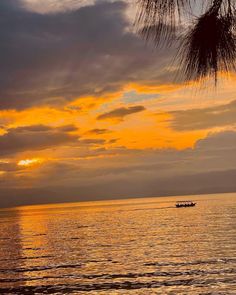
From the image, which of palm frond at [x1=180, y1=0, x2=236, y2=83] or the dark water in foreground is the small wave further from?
palm frond at [x1=180, y1=0, x2=236, y2=83]

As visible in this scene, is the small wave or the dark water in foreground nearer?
the small wave

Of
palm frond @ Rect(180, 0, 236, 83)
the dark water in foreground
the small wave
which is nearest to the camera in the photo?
palm frond @ Rect(180, 0, 236, 83)

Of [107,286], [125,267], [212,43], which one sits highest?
[212,43]

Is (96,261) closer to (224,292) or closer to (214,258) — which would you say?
(214,258)

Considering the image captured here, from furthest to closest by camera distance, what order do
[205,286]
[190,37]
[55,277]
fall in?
1. [55,277]
2. [205,286]
3. [190,37]

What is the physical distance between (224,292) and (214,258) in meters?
18.5

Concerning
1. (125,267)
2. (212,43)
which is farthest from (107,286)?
(212,43)

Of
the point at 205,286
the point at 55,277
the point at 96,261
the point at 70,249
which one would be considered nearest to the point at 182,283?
the point at 205,286

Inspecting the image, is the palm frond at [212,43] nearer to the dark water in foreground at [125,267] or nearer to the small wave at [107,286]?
the dark water in foreground at [125,267]

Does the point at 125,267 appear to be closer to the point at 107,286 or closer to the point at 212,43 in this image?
the point at 107,286

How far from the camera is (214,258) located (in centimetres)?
5194

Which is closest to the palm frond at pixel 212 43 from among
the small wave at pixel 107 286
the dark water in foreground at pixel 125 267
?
the dark water in foreground at pixel 125 267

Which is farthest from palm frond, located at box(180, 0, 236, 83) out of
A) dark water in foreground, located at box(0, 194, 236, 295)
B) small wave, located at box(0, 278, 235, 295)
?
small wave, located at box(0, 278, 235, 295)

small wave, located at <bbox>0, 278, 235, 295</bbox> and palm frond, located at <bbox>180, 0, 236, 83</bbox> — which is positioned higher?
palm frond, located at <bbox>180, 0, 236, 83</bbox>
